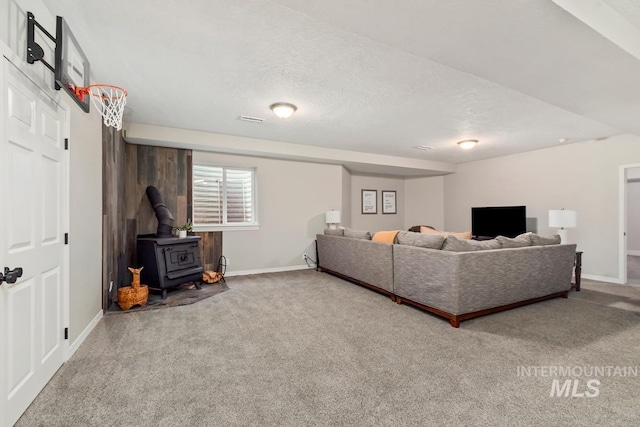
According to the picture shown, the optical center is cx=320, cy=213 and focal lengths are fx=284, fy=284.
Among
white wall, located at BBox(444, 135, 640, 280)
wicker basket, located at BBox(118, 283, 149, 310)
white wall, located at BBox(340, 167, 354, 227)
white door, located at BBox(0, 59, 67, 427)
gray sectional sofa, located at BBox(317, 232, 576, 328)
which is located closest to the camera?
white door, located at BBox(0, 59, 67, 427)

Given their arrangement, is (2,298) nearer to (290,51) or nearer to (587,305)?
(290,51)

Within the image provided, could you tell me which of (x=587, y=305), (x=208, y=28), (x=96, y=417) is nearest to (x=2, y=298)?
(x=96, y=417)

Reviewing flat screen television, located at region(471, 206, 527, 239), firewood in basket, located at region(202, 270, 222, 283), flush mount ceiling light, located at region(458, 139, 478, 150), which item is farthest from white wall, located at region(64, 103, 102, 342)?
flat screen television, located at region(471, 206, 527, 239)

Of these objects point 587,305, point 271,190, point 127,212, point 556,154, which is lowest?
point 587,305

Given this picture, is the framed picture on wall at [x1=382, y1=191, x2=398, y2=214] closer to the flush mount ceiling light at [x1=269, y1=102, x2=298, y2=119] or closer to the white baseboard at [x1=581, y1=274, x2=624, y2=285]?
the white baseboard at [x1=581, y1=274, x2=624, y2=285]

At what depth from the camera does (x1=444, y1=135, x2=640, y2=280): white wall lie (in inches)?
194

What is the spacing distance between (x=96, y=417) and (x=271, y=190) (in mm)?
4496

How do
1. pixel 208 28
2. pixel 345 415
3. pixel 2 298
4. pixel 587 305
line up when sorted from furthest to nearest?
pixel 587 305, pixel 208 28, pixel 345 415, pixel 2 298

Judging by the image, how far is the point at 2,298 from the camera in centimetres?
147

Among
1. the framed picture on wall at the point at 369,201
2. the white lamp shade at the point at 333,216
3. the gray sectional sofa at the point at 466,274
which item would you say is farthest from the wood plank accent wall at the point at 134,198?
the framed picture on wall at the point at 369,201

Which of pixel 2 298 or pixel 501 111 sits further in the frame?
pixel 501 111

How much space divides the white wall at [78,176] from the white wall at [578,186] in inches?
295

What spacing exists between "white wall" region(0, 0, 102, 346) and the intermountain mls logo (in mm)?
3629

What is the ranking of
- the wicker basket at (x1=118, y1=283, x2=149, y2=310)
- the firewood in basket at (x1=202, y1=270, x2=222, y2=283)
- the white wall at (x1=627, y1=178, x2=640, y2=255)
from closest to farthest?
the wicker basket at (x1=118, y1=283, x2=149, y2=310) < the firewood in basket at (x1=202, y1=270, x2=222, y2=283) < the white wall at (x1=627, y1=178, x2=640, y2=255)
